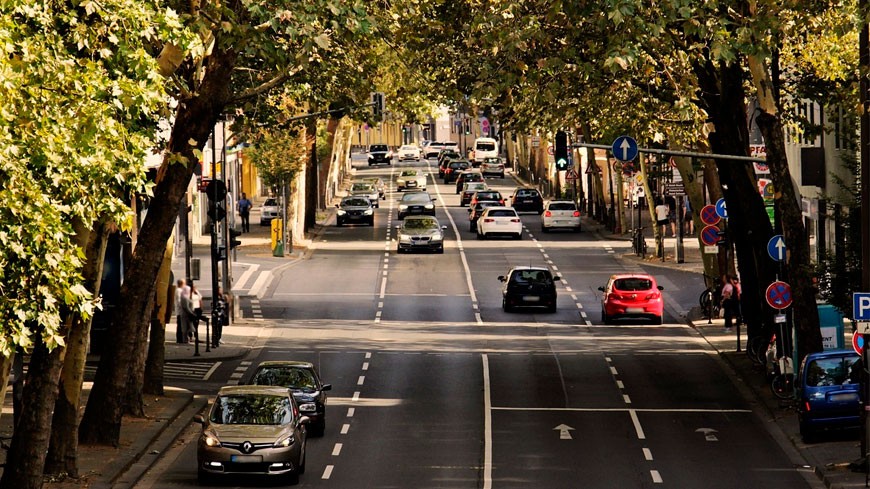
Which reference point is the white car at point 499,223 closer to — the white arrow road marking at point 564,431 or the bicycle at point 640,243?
the bicycle at point 640,243

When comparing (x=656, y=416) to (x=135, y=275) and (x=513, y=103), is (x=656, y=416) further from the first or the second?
(x=135, y=275)

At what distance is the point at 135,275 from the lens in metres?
26.6

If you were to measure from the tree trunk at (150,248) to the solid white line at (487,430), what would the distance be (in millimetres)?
5943

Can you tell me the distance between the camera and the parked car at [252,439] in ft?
80.2

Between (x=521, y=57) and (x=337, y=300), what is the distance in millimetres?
25752

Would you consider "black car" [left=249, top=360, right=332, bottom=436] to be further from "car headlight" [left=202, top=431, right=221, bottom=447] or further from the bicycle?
the bicycle

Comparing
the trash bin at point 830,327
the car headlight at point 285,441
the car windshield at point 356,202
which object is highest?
the car windshield at point 356,202

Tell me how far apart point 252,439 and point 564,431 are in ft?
23.9

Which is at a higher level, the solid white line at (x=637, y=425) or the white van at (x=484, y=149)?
the white van at (x=484, y=149)

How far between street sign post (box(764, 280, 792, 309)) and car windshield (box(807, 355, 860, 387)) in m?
4.55

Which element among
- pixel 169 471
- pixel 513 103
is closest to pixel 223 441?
pixel 169 471

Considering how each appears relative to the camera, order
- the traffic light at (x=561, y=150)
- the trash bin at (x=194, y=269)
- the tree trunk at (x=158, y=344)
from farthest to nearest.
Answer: the trash bin at (x=194, y=269)
the tree trunk at (x=158, y=344)
the traffic light at (x=561, y=150)

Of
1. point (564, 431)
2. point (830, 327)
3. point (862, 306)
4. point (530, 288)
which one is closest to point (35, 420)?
point (564, 431)

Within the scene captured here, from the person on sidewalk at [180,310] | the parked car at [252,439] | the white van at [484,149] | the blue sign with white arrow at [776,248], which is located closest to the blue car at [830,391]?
the blue sign with white arrow at [776,248]
